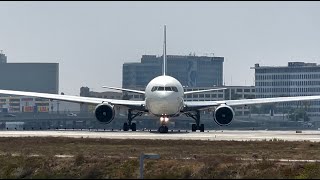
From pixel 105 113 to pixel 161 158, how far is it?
4552 cm

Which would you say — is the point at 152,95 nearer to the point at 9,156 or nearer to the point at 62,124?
the point at 9,156

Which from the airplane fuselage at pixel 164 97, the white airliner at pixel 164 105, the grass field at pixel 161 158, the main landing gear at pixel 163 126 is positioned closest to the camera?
the grass field at pixel 161 158

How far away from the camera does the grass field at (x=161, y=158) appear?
48.8m

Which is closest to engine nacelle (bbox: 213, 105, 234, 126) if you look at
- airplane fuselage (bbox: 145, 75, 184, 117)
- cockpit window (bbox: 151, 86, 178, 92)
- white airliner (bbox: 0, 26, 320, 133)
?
white airliner (bbox: 0, 26, 320, 133)

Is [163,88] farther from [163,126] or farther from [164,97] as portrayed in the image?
[163,126]

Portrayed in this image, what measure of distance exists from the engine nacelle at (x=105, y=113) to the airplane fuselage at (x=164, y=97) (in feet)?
11.8

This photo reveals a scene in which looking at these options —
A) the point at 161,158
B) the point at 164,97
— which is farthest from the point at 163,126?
the point at 161,158

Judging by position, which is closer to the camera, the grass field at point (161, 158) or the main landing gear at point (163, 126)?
the grass field at point (161, 158)

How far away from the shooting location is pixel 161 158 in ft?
177

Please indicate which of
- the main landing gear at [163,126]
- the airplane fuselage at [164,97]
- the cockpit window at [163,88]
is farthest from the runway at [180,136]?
the cockpit window at [163,88]

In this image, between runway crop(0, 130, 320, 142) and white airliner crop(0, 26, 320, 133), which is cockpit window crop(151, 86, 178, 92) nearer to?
white airliner crop(0, 26, 320, 133)

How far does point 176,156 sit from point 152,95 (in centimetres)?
3963

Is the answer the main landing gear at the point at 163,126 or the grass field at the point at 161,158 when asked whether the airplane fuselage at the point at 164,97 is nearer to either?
the main landing gear at the point at 163,126

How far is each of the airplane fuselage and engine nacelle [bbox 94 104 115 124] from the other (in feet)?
11.8
